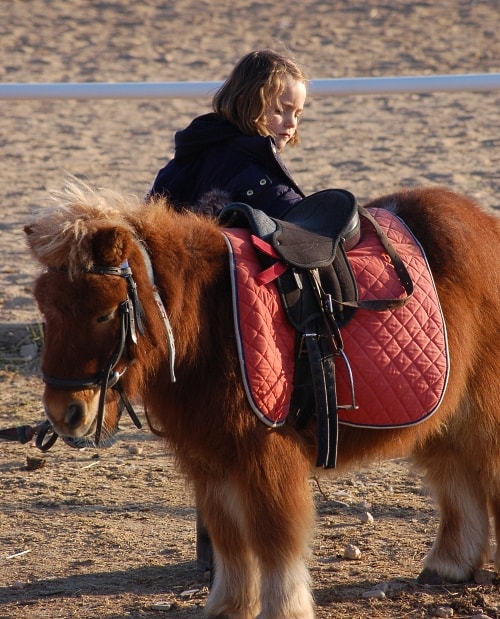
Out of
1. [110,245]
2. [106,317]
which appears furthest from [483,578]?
[110,245]

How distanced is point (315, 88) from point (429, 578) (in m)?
3.61

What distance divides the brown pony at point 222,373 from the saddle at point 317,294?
116 mm

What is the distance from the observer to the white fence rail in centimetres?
615

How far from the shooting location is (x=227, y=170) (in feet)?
11.4

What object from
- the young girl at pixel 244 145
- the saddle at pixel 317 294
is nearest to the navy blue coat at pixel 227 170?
the young girl at pixel 244 145

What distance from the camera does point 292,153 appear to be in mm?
9602

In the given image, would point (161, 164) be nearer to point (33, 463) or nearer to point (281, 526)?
point (33, 463)

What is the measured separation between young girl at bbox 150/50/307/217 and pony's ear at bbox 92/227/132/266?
0.76 meters

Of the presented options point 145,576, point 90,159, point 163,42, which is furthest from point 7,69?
point 145,576

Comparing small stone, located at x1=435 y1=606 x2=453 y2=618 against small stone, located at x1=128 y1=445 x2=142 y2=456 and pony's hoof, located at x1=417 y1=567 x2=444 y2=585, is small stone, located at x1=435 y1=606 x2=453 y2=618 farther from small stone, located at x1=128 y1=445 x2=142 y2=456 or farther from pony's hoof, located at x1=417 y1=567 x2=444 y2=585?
small stone, located at x1=128 y1=445 x2=142 y2=456

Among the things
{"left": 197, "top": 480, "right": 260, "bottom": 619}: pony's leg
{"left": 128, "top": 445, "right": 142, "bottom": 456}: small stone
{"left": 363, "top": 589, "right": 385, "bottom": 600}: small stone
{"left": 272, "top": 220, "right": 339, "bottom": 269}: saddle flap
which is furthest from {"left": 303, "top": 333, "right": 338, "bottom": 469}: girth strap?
{"left": 128, "top": 445, "right": 142, "bottom": 456}: small stone

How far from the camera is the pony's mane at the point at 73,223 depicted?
2639 millimetres

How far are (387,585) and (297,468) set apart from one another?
2.82ft

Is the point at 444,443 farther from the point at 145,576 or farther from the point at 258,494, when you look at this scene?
the point at 145,576
